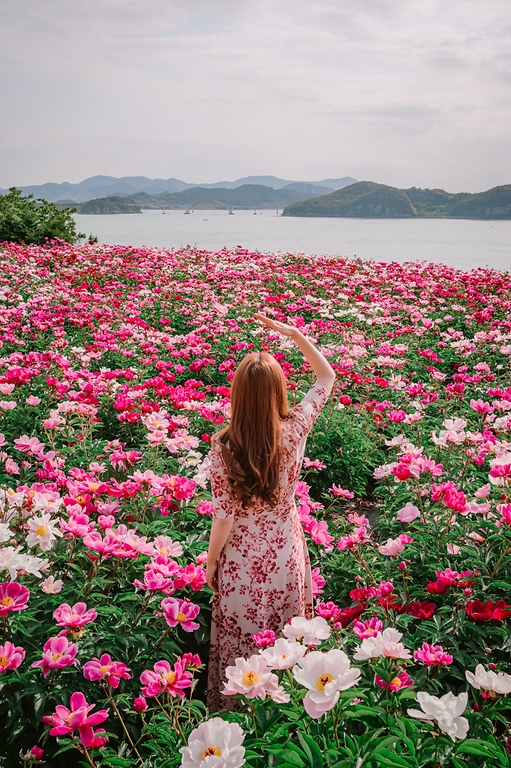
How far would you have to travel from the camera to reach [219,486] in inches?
73.5

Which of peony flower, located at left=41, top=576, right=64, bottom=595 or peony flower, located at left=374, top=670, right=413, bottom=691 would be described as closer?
peony flower, located at left=374, top=670, right=413, bottom=691

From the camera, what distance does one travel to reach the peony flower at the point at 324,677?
115 cm

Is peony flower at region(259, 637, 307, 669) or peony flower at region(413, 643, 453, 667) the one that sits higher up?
peony flower at region(259, 637, 307, 669)

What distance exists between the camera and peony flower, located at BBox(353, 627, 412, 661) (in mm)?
1347

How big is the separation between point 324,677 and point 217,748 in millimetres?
269

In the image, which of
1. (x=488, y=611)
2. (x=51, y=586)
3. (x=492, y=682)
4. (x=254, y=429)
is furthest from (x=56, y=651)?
(x=488, y=611)

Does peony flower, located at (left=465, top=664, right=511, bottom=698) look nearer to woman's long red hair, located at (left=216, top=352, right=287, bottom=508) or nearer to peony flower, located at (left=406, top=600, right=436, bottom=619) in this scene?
peony flower, located at (left=406, top=600, right=436, bottom=619)

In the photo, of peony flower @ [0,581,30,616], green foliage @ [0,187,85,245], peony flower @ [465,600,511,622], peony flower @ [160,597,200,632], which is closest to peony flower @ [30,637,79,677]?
peony flower @ [0,581,30,616]

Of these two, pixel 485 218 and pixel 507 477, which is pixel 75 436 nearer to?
pixel 507 477

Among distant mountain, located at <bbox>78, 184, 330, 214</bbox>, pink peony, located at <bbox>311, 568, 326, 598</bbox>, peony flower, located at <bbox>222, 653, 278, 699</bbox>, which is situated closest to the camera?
peony flower, located at <bbox>222, 653, 278, 699</bbox>

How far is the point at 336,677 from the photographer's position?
1201 millimetres

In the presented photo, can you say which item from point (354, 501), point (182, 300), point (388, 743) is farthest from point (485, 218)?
point (388, 743)

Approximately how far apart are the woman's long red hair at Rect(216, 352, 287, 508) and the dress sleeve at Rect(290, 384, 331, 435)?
178 mm

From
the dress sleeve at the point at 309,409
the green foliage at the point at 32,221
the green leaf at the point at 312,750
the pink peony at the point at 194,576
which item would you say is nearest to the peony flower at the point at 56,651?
the pink peony at the point at 194,576
